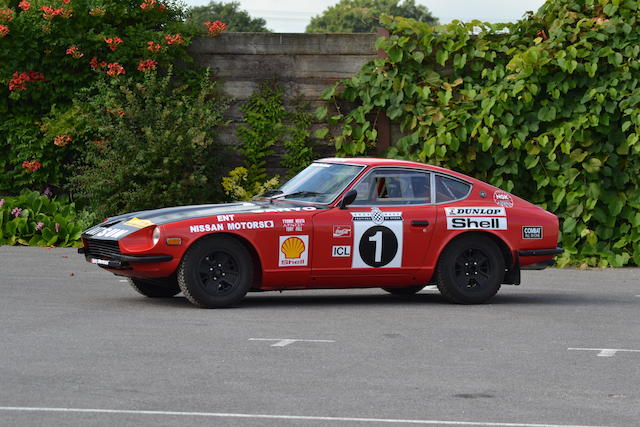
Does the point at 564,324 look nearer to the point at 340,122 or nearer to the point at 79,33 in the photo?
the point at 340,122

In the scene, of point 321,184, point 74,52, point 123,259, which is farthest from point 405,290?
point 74,52

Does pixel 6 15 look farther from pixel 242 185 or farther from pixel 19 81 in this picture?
pixel 242 185

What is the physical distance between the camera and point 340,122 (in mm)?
16672

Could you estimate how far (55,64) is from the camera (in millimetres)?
16281

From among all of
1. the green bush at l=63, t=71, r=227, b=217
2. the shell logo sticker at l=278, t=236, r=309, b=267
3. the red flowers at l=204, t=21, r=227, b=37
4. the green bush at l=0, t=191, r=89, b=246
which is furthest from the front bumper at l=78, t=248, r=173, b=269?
the red flowers at l=204, t=21, r=227, b=37

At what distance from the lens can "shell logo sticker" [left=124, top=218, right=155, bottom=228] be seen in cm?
1038

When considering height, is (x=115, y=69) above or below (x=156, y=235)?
above

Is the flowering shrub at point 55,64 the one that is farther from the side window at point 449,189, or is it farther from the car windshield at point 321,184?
the side window at point 449,189

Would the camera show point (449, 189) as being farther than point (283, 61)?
No

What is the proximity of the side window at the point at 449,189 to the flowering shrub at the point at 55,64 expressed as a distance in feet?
19.7

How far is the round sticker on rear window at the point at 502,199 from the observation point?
37.9 ft

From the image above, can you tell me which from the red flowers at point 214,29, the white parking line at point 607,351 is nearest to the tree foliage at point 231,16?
the red flowers at point 214,29

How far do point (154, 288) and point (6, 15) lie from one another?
6228mm

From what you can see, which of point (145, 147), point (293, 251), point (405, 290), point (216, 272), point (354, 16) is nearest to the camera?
point (216, 272)
